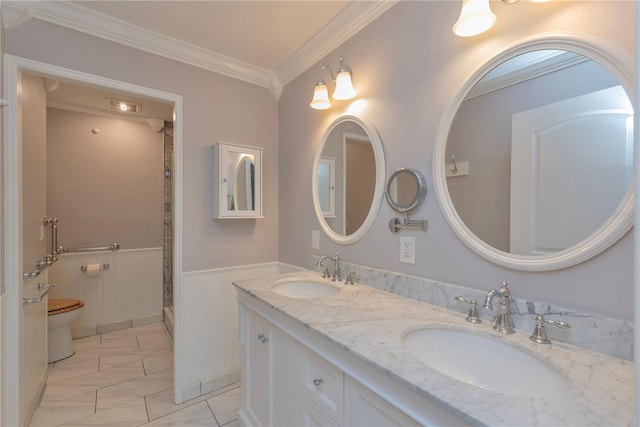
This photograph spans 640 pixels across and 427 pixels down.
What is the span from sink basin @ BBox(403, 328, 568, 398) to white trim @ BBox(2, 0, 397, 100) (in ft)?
5.25

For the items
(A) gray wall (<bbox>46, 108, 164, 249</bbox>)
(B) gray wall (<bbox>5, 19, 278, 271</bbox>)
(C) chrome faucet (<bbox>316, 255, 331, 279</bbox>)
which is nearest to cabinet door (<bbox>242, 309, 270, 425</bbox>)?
(C) chrome faucet (<bbox>316, 255, 331, 279</bbox>)

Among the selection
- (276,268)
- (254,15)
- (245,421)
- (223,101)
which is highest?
(254,15)

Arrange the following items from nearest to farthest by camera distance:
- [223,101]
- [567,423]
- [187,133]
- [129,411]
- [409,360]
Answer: [567,423]
[409,360]
[129,411]
[187,133]
[223,101]

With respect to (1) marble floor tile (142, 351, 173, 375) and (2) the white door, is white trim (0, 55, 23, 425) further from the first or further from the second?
(2) the white door

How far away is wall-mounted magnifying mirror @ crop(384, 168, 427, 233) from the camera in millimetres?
1318

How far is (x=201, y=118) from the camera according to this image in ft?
6.73

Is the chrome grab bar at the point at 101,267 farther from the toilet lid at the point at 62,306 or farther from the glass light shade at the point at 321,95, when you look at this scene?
the glass light shade at the point at 321,95

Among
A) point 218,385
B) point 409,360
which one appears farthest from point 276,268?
point 409,360

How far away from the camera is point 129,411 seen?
184cm

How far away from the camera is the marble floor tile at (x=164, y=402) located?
1.84 m

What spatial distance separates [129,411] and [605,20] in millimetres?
2977

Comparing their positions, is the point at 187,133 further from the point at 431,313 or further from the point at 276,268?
the point at 431,313

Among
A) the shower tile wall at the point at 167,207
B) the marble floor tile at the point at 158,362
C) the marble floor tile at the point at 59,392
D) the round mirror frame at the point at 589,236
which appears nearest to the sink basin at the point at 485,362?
the round mirror frame at the point at 589,236

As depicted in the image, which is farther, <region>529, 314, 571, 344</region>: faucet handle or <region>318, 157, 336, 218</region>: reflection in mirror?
<region>318, 157, 336, 218</region>: reflection in mirror
